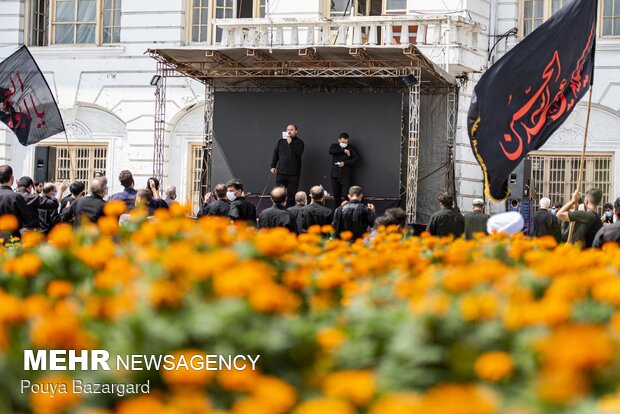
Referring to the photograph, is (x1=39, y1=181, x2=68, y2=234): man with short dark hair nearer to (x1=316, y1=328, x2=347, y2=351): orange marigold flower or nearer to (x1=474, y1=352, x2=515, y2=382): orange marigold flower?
(x1=316, y1=328, x2=347, y2=351): orange marigold flower

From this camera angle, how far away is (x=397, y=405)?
118 inches

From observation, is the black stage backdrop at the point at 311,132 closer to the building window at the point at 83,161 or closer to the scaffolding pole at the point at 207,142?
the scaffolding pole at the point at 207,142

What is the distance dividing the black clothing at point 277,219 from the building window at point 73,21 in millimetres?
15027

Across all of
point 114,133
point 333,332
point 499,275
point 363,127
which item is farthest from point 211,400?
point 114,133

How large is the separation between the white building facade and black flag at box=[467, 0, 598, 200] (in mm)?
9292

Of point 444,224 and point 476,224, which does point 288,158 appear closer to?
point 476,224

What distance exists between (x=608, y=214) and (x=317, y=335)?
2027 centimetres

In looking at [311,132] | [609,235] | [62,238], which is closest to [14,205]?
[609,235]

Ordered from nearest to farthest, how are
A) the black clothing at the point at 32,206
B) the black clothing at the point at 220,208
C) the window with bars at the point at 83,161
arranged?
the black clothing at the point at 32,206, the black clothing at the point at 220,208, the window with bars at the point at 83,161

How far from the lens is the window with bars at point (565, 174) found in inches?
1011

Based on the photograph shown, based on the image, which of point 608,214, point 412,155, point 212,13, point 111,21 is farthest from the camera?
point 111,21

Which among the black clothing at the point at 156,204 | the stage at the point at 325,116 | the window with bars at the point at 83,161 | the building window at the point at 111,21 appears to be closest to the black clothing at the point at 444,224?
the black clothing at the point at 156,204

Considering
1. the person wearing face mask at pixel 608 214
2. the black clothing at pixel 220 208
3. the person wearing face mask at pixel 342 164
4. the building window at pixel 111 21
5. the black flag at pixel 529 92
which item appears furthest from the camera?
the building window at pixel 111 21

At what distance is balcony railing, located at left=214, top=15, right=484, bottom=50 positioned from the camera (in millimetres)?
23062
